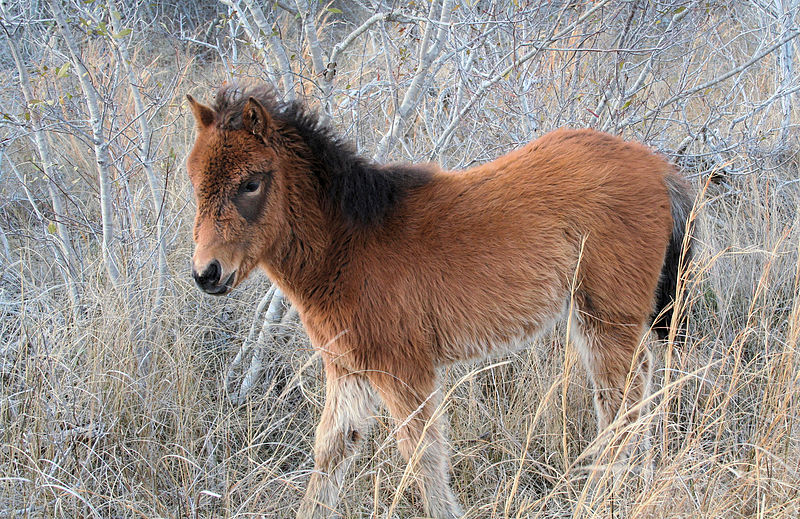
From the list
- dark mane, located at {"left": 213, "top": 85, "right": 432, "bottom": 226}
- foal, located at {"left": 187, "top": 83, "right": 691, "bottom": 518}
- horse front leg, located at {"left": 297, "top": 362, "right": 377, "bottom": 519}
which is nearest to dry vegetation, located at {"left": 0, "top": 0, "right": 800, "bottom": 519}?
horse front leg, located at {"left": 297, "top": 362, "right": 377, "bottom": 519}

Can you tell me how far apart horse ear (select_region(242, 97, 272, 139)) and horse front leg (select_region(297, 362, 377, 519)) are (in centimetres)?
109

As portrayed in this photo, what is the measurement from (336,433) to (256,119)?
1510 mm

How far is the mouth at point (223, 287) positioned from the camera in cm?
234

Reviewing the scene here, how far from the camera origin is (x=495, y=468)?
10.3ft

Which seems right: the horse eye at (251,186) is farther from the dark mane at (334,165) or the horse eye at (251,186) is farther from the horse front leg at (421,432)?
the horse front leg at (421,432)

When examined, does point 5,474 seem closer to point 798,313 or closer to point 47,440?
point 47,440

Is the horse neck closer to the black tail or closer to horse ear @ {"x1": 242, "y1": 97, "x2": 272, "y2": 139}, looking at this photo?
horse ear @ {"x1": 242, "y1": 97, "x2": 272, "y2": 139}

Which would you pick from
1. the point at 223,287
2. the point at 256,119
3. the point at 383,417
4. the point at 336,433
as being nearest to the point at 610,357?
the point at 383,417

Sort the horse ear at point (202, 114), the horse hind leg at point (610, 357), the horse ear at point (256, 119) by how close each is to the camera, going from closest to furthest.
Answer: the horse ear at point (256, 119) < the horse ear at point (202, 114) < the horse hind leg at point (610, 357)

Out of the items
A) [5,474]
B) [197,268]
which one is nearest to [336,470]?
[197,268]

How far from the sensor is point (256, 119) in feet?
8.14

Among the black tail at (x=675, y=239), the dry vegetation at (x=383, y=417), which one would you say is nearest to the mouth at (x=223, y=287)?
the dry vegetation at (x=383, y=417)

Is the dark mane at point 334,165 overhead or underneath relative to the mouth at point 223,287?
overhead

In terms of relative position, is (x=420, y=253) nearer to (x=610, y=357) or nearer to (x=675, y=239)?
(x=610, y=357)
